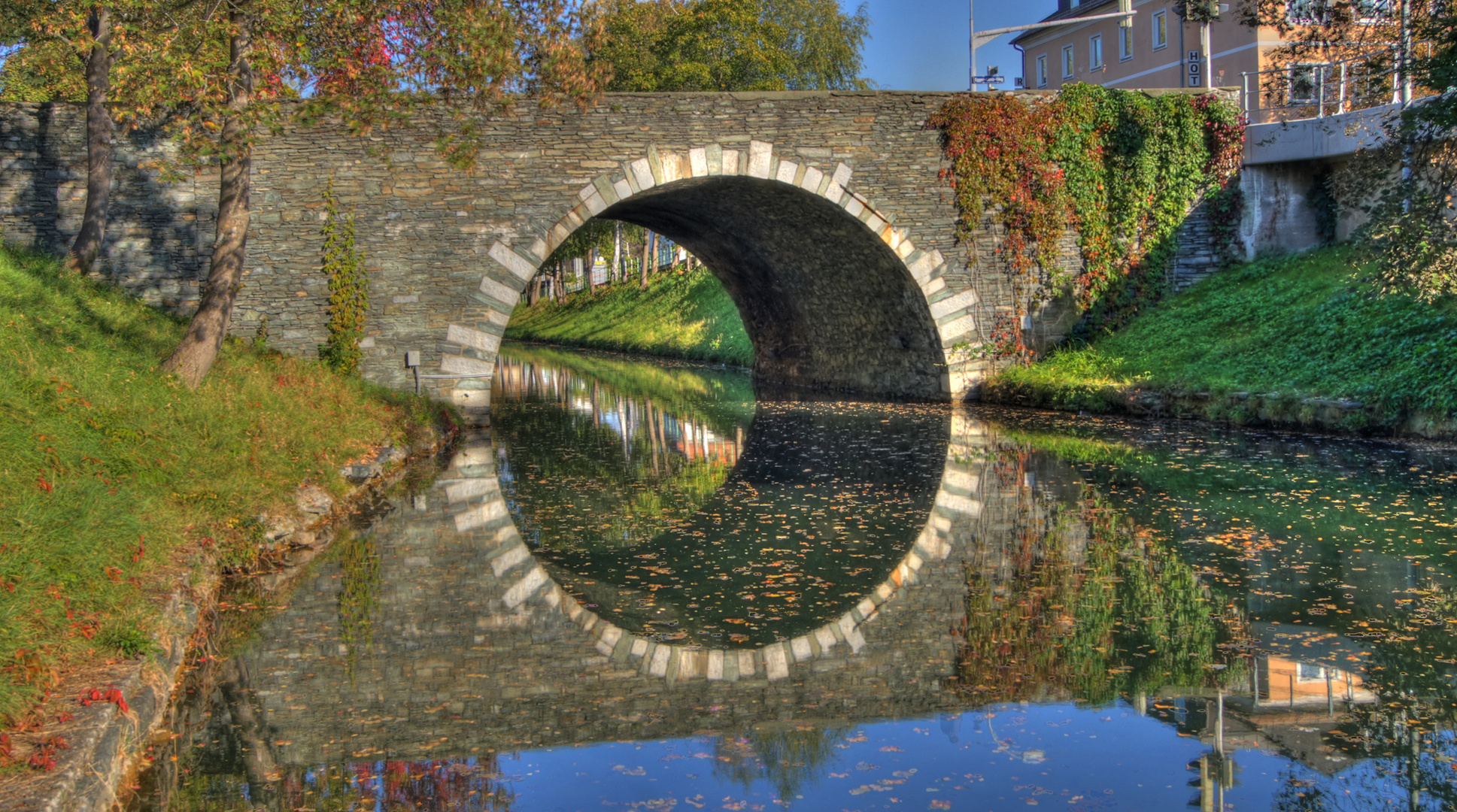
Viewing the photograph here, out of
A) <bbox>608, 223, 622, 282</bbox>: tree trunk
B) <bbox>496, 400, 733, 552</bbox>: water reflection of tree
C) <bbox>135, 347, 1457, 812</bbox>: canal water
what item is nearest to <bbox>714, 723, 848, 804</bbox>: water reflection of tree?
<bbox>135, 347, 1457, 812</bbox>: canal water

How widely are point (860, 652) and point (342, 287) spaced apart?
436 inches

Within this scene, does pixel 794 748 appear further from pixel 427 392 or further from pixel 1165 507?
pixel 427 392

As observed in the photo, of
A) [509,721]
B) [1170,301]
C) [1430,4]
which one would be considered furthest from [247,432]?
[1170,301]

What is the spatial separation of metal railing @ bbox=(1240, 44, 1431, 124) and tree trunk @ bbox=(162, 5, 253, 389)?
9328mm

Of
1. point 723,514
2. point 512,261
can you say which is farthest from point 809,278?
point 723,514

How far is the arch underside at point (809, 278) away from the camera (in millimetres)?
16906

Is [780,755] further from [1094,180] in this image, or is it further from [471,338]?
[1094,180]

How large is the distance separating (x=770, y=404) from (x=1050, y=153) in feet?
17.5

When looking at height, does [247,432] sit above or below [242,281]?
below

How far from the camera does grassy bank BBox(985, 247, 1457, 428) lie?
38.8ft

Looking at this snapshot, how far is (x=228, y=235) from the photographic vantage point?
34.2 feet

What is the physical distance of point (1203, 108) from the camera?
17.4 metres

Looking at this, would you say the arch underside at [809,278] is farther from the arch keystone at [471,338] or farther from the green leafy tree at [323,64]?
the green leafy tree at [323,64]

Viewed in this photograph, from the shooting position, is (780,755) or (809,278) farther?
(809,278)
